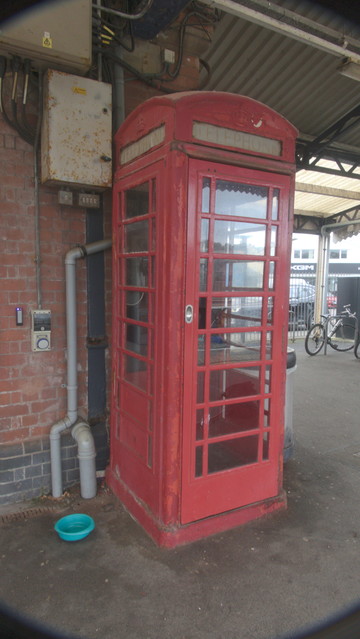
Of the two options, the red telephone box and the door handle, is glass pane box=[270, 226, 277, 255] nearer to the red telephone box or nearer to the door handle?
the red telephone box

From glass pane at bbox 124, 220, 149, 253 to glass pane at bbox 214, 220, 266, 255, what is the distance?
0.49 metres

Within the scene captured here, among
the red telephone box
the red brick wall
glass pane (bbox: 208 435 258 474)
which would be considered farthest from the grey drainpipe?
glass pane (bbox: 208 435 258 474)

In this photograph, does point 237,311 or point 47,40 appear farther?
point 237,311

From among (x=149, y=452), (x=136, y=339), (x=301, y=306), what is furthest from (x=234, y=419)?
(x=301, y=306)

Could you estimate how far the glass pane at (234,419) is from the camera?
304 centimetres

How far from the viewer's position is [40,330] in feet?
10.3

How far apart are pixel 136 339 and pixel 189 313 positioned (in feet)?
2.00

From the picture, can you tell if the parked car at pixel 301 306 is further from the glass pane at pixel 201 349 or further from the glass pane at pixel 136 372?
the glass pane at pixel 201 349

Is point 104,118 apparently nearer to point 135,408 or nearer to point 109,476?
point 135,408

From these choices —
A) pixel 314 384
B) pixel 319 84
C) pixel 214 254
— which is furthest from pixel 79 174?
pixel 314 384

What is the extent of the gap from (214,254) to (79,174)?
1167mm

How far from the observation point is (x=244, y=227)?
2.88 meters

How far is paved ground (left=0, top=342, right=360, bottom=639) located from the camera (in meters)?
2.16

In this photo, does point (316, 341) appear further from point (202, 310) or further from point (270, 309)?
point (202, 310)
